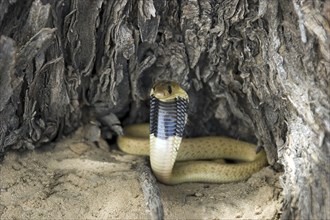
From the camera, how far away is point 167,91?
14.2 feet

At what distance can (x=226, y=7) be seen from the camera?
13.5ft

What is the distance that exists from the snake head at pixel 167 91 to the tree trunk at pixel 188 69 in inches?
11.3

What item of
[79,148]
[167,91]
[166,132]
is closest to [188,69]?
[167,91]

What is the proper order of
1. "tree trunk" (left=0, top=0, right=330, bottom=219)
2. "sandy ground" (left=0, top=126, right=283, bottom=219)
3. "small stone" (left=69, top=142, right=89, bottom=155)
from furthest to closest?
1. "small stone" (left=69, top=142, right=89, bottom=155)
2. "sandy ground" (left=0, top=126, right=283, bottom=219)
3. "tree trunk" (left=0, top=0, right=330, bottom=219)

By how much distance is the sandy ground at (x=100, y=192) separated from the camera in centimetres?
389

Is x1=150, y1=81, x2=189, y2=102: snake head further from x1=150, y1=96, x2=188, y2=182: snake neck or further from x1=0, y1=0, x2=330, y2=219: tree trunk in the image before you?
x1=0, y1=0, x2=330, y2=219: tree trunk

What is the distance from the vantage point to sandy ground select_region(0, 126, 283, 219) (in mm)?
3887

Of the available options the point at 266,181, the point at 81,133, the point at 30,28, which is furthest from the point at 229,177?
the point at 30,28

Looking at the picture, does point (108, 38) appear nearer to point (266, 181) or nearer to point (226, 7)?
point (226, 7)

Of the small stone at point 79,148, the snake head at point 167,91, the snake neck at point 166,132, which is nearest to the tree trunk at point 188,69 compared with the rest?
the small stone at point 79,148

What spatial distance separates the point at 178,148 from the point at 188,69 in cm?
75

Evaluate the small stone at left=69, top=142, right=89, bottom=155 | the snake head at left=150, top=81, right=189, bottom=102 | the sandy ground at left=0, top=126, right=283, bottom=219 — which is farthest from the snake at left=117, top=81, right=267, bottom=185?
the small stone at left=69, top=142, right=89, bottom=155

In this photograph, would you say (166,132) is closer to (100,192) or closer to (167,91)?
(167,91)

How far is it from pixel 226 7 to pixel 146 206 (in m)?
1.73
